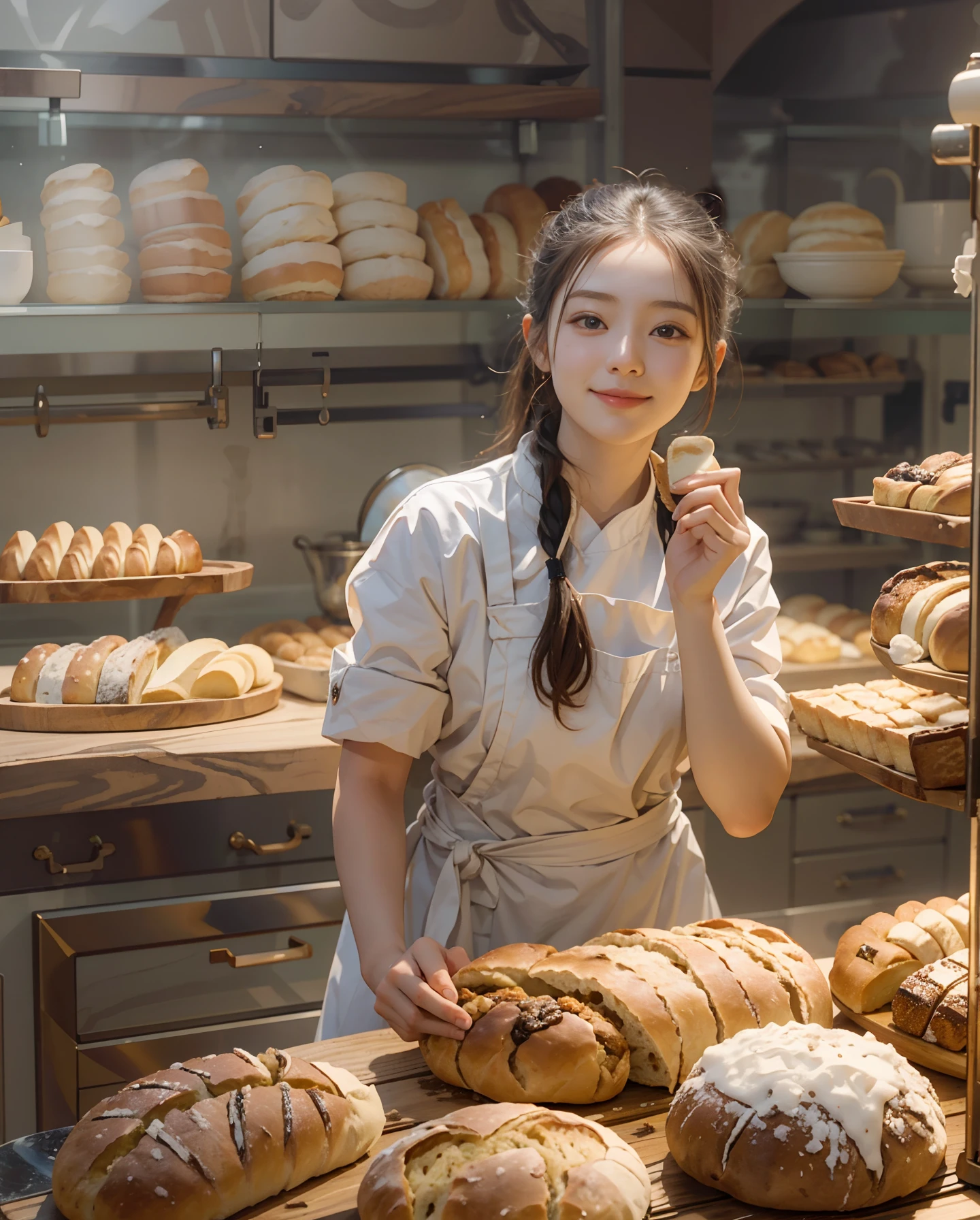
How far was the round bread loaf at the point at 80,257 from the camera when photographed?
7.66 ft

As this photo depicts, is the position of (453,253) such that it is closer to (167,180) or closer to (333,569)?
(167,180)

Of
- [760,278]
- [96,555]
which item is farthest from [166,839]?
[760,278]

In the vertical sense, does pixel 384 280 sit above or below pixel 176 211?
below

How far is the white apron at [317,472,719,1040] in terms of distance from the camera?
4.47 feet

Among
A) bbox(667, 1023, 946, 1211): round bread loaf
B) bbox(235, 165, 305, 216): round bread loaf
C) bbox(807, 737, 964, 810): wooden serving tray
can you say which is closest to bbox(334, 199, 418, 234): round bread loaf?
bbox(235, 165, 305, 216): round bread loaf

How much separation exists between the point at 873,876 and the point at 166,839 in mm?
1420

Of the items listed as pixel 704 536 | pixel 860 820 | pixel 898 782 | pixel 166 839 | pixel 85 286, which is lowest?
pixel 860 820

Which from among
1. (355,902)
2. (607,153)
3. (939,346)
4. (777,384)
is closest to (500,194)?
(607,153)

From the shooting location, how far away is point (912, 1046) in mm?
1070

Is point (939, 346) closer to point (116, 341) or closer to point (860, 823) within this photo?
point (860, 823)

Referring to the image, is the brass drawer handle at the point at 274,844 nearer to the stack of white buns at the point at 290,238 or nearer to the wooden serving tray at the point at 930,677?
the stack of white buns at the point at 290,238

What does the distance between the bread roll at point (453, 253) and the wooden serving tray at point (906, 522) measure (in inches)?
58.5

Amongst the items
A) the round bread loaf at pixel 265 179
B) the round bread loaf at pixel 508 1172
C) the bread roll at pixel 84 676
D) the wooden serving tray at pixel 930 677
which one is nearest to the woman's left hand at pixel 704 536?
the wooden serving tray at pixel 930 677

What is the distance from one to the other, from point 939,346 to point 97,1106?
2346 mm
